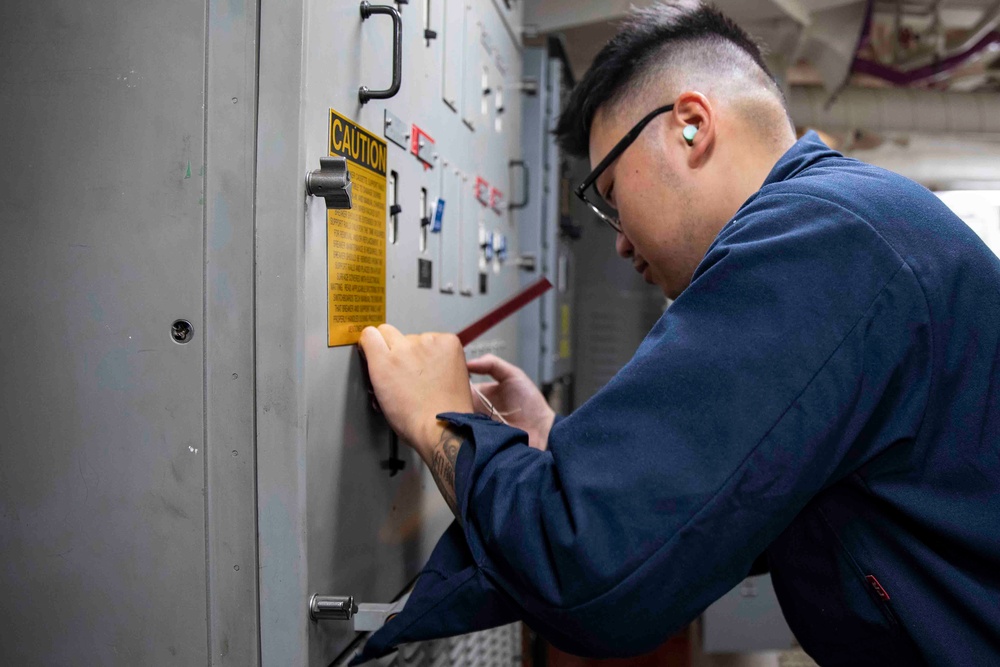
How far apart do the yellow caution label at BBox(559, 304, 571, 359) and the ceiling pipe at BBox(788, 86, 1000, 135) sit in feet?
7.27

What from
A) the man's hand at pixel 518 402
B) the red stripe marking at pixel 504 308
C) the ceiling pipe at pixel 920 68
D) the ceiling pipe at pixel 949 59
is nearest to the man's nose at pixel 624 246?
the red stripe marking at pixel 504 308

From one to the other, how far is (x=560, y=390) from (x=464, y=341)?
2.01 meters

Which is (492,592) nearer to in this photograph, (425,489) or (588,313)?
(425,489)

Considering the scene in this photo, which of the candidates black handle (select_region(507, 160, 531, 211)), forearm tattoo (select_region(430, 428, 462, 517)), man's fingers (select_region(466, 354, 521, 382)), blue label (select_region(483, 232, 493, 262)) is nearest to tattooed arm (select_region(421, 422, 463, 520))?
forearm tattoo (select_region(430, 428, 462, 517))

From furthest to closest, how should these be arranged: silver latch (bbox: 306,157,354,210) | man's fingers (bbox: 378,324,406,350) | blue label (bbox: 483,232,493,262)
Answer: blue label (bbox: 483,232,493,262) < man's fingers (bbox: 378,324,406,350) < silver latch (bbox: 306,157,354,210)

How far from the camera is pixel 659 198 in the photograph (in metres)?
1.26

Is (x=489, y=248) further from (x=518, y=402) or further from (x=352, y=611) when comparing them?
(x=352, y=611)

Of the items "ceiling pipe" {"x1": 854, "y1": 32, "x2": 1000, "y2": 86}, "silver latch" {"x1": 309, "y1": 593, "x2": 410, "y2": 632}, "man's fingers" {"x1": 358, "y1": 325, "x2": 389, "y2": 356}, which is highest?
"ceiling pipe" {"x1": 854, "y1": 32, "x2": 1000, "y2": 86}

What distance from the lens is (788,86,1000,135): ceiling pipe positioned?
4.45 meters

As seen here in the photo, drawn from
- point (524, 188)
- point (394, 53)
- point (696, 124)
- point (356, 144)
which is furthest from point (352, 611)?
point (524, 188)

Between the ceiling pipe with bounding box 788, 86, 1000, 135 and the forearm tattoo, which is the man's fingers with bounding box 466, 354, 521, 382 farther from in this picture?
the ceiling pipe with bounding box 788, 86, 1000, 135

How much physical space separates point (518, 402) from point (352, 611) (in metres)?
0.72

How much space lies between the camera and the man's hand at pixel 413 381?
1.08 metres

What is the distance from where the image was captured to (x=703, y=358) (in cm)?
81
